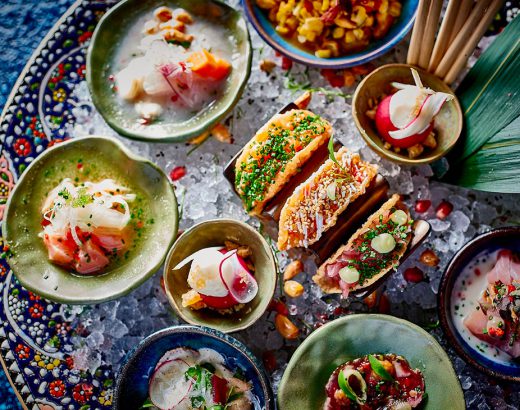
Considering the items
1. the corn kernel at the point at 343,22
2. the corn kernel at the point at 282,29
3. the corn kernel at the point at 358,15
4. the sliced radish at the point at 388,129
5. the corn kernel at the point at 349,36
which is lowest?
the sliced radish at the point at 388,129

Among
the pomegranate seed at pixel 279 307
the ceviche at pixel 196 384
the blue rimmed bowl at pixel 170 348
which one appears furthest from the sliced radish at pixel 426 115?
the ceviche at pixel 196 384

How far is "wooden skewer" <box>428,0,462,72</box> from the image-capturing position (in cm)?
284

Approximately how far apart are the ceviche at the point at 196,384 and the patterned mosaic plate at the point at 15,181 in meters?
0.46

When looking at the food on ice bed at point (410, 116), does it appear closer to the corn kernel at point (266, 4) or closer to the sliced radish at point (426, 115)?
the sliced radish at point (426, 115)

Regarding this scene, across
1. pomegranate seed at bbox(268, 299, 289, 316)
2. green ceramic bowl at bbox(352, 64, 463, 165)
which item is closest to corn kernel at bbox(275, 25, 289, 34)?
green ceramic bowl at bbox(352, 64, 463, 165)

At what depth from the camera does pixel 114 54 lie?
3.43m

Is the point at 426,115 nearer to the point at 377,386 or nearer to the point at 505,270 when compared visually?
the point at 505,270

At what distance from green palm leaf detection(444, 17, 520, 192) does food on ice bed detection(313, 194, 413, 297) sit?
1.51 ft

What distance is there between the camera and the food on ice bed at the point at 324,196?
2.88 meters

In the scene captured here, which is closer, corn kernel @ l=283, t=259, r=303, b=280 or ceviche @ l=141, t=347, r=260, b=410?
ceviche @ l=141, t=347, r=260, b=410

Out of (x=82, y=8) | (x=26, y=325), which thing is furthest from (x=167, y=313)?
(x=82, y=8)

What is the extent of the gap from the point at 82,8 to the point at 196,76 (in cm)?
81

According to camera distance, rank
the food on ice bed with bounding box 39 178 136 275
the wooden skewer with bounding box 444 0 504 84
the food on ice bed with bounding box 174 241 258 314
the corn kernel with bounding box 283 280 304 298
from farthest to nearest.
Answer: the corn kernel with bounding box 283 280 304 298 < the food on ice bed with bounding box 39 178 136 275 < the food on ice bed with bounding box 174 241 258 314 < the wooden skewer with bounding box 444 0 504 84

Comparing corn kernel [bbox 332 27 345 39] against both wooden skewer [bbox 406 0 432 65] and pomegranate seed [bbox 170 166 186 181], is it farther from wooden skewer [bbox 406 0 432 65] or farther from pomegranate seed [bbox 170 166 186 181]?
pomegranate seed [bbox 170 166 186 181]
